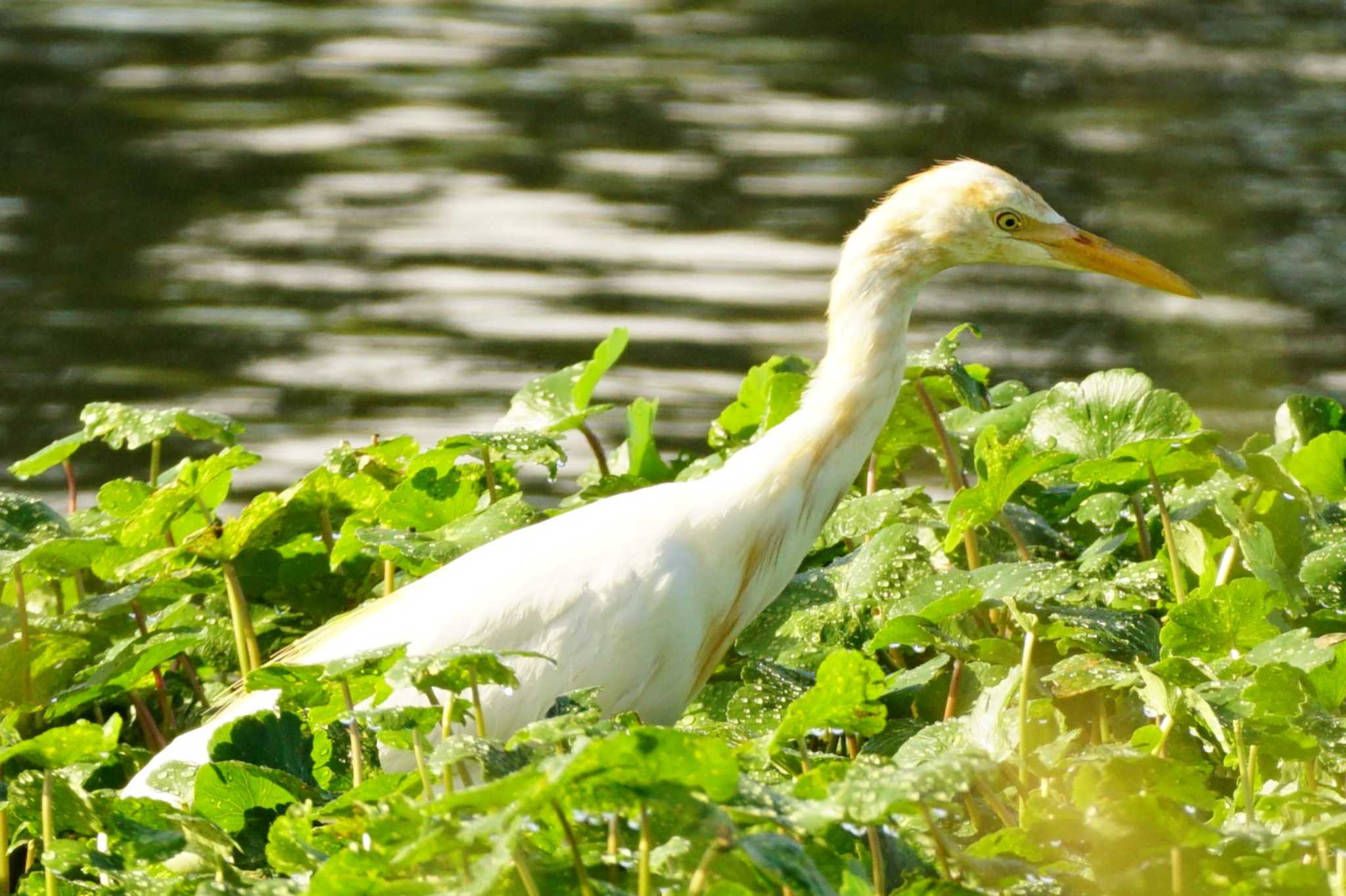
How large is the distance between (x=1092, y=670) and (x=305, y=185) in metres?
8.76

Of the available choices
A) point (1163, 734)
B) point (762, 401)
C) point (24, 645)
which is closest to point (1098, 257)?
point (762, 401)

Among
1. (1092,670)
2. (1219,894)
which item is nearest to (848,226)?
(1092,670)

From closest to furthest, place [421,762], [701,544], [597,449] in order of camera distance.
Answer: [421,762]
[701,544]
[597,449]

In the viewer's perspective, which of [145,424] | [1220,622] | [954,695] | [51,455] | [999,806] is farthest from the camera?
[51,455]

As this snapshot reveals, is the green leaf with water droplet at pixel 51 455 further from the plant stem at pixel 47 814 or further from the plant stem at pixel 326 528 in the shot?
the plant stem at pixel 47 814

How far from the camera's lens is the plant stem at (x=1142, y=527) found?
4344mm

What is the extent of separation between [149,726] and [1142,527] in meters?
2.31

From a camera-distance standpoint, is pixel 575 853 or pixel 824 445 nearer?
pixel 575 853

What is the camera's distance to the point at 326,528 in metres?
4.38

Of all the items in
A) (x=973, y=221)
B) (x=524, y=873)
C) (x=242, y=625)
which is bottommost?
(x=242, y=625)

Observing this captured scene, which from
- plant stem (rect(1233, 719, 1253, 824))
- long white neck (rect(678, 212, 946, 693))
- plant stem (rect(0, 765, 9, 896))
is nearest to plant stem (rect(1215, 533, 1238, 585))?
long white neck (rect(678, 212, 946, 693))

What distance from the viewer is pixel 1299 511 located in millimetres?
4031

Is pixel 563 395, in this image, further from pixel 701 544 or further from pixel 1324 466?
pixel 1324 466

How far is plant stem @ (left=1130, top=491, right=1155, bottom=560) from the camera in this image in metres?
4.34
